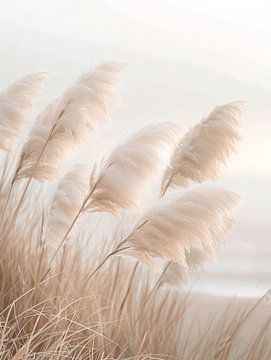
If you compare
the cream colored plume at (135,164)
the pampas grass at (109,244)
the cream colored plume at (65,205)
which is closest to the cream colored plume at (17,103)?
the pampas grass at (109,244)

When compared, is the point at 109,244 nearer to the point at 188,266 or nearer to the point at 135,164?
the point at 188,266

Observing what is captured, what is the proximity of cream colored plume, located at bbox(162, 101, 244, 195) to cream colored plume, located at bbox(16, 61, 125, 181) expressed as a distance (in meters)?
0.26

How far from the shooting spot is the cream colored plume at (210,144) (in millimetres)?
2279

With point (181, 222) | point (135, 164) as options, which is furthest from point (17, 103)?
point (181, 222)

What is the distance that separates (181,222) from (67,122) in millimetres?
466

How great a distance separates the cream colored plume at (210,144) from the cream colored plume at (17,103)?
16.3 inches

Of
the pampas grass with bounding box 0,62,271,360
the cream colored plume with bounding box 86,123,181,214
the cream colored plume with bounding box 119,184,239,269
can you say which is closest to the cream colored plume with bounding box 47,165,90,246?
the pampas grass with bounding box 0,62,271,360

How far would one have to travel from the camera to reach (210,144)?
230 centimetres

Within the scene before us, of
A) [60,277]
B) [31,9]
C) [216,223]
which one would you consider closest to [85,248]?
[60,277]

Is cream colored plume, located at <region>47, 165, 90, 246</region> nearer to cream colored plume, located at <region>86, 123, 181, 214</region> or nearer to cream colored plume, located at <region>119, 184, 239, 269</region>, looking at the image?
cream colored plume, located at <region>86, 123, 181, 214</region>

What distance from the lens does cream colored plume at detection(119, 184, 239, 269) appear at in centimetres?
195

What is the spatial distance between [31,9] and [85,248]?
112 centimetres

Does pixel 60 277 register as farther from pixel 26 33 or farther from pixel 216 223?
pixel 26 33

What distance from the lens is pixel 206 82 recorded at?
3.27 meters
